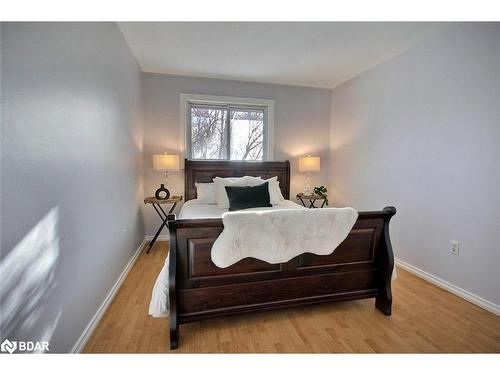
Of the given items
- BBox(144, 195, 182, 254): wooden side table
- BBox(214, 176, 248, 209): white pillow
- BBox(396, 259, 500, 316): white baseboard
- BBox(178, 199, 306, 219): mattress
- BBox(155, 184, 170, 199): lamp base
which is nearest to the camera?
BBox(396, 259, 500, 316): white baseboard

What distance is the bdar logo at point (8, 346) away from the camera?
3.08ft

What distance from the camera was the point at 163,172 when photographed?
3.67m

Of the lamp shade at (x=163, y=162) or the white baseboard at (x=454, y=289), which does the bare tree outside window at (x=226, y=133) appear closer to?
the lamp shade at (x=163, y=162)

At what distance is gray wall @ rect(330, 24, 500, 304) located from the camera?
1.99 metres

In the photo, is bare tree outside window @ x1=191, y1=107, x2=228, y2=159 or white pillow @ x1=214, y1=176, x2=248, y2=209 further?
bare tree outside window @ x1=191, y1=107, x2=228, y2=159

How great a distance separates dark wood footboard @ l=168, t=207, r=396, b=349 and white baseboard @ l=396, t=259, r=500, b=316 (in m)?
0.89

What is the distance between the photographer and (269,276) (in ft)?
5.63

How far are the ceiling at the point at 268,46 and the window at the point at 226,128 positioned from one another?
1.39ft

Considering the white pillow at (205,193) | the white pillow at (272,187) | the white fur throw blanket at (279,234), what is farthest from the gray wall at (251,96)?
the white fur throw blanket at (279,234)

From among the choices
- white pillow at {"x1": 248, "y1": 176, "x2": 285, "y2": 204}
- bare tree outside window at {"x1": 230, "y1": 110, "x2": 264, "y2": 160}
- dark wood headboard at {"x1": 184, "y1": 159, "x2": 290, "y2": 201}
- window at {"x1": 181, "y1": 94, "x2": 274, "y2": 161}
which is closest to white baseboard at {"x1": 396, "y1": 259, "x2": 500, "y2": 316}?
white pillow at {"x1": 248, "y1": 176, "x2": 285, "y2": 204}

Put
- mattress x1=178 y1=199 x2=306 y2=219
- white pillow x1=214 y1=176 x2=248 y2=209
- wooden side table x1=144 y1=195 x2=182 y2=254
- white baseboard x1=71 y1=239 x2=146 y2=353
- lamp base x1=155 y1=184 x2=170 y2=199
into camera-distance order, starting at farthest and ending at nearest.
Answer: lamp base x1=155 y1=184 x2=170 y2=199, wooden side table x1=144 y1=195 x2=182 y2=254, white pillow x1=214 y1=176 x2=248 y2=209, mattress x1=178 y1=199 x2=306 y2=219, white baseboard x1=71 y1=239 x2=146 y2=353

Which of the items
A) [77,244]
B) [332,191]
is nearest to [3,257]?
[77,244]

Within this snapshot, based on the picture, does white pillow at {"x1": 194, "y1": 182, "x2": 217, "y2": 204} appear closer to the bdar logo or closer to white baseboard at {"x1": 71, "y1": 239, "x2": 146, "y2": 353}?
white baseboard at {"x1": 71, "y1": 239, "x2": 146, "y2": 353}
